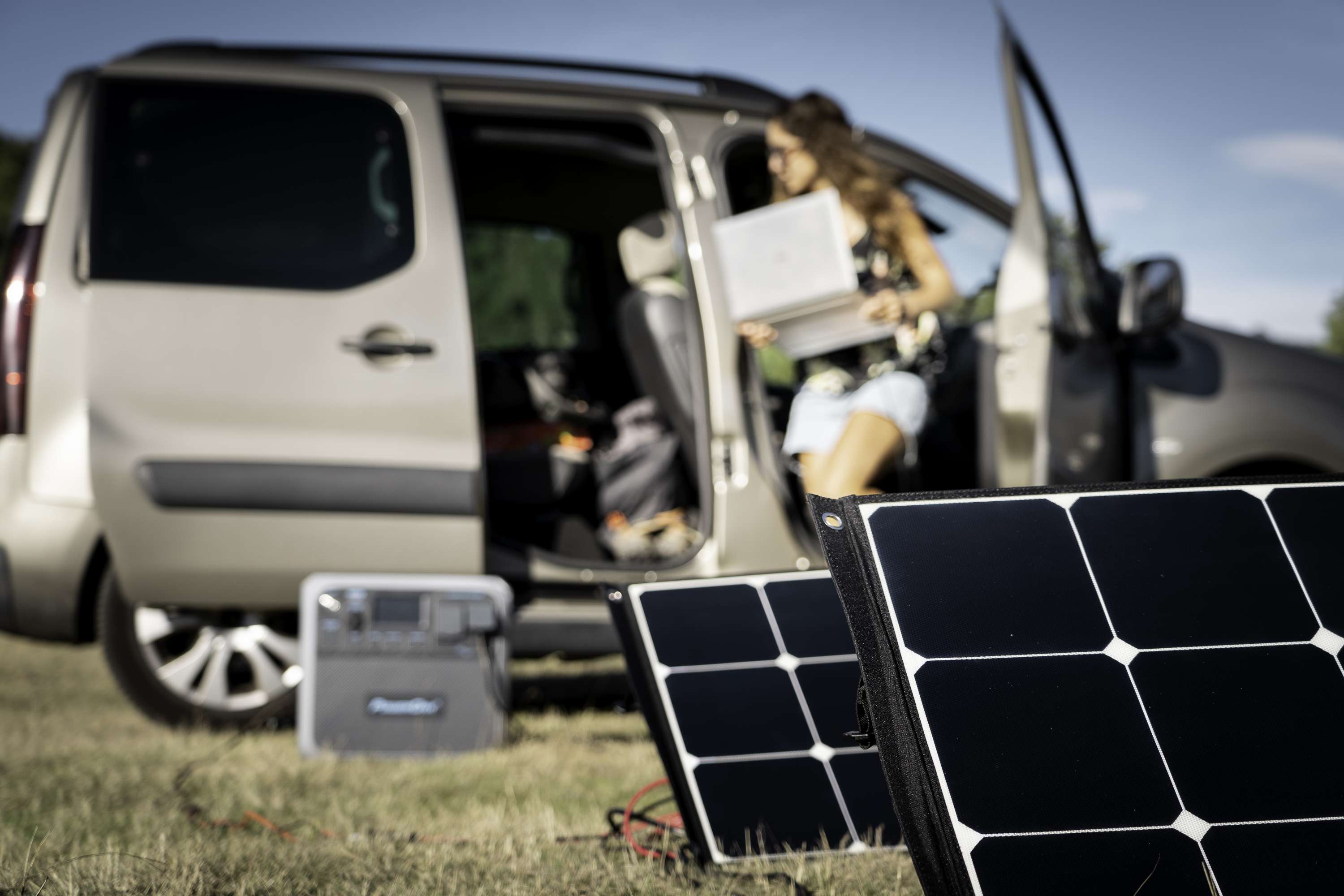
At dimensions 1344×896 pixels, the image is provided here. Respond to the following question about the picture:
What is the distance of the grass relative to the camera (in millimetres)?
1812

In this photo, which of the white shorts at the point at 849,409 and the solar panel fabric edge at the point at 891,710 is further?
the white shorts at the point at 849,409

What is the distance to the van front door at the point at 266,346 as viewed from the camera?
311cm

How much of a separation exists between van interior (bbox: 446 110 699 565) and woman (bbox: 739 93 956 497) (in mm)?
506

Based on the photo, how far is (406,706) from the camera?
317cm

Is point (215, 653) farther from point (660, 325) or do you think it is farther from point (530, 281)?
point (530, 281)

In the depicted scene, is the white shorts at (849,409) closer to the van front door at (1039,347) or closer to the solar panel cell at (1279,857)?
the van front door at (1039,347)

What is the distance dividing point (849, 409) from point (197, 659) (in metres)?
2.10

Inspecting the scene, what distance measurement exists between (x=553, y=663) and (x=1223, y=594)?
4.35 meters

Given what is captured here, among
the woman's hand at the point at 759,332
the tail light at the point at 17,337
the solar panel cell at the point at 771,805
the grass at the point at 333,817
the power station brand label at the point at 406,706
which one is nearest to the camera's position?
the grass at the point at 333,817

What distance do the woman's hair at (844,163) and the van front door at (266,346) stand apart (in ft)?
3.67

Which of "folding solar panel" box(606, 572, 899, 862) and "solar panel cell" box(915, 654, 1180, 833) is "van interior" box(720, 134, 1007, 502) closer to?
"folding solar panel" box(606, 572, 899, 862)

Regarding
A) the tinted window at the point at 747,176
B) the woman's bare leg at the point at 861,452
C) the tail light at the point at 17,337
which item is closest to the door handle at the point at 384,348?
the tail light at the point at 17,337

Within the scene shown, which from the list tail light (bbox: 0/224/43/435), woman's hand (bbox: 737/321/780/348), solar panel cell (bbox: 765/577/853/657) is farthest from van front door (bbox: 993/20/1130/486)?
tail light (bbox: 0/224/43/435)

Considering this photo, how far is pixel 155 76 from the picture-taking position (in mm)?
3309
